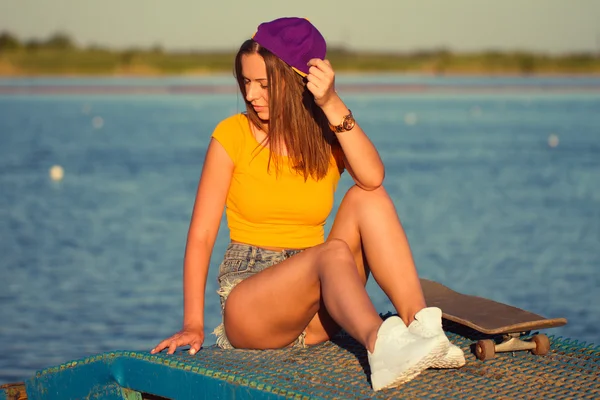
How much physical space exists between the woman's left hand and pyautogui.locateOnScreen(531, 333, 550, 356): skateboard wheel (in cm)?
140

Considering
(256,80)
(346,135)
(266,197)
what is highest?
(256,80)

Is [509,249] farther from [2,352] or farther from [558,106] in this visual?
[558,106]

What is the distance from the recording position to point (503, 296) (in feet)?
31.3

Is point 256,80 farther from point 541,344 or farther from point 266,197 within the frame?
point 541,344

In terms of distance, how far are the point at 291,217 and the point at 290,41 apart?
2.44 feet

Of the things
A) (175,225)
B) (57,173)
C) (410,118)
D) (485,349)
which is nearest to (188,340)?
(485,349)

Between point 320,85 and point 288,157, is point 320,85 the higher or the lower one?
the higher one

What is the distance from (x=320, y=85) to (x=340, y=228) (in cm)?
59

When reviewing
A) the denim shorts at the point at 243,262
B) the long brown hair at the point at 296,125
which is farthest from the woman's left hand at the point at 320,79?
the denim shorts at the point at 243,262

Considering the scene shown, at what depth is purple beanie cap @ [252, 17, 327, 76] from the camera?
4.12m

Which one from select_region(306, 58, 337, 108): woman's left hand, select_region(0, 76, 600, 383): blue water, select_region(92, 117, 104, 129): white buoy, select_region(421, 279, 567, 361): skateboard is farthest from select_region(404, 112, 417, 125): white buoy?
select_region(306, 58, 337, 108): woman's left hand

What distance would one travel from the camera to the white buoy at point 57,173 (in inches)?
796

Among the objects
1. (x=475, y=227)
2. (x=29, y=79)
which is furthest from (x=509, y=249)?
(x=29, y=79)

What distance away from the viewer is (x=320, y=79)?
3.90m
